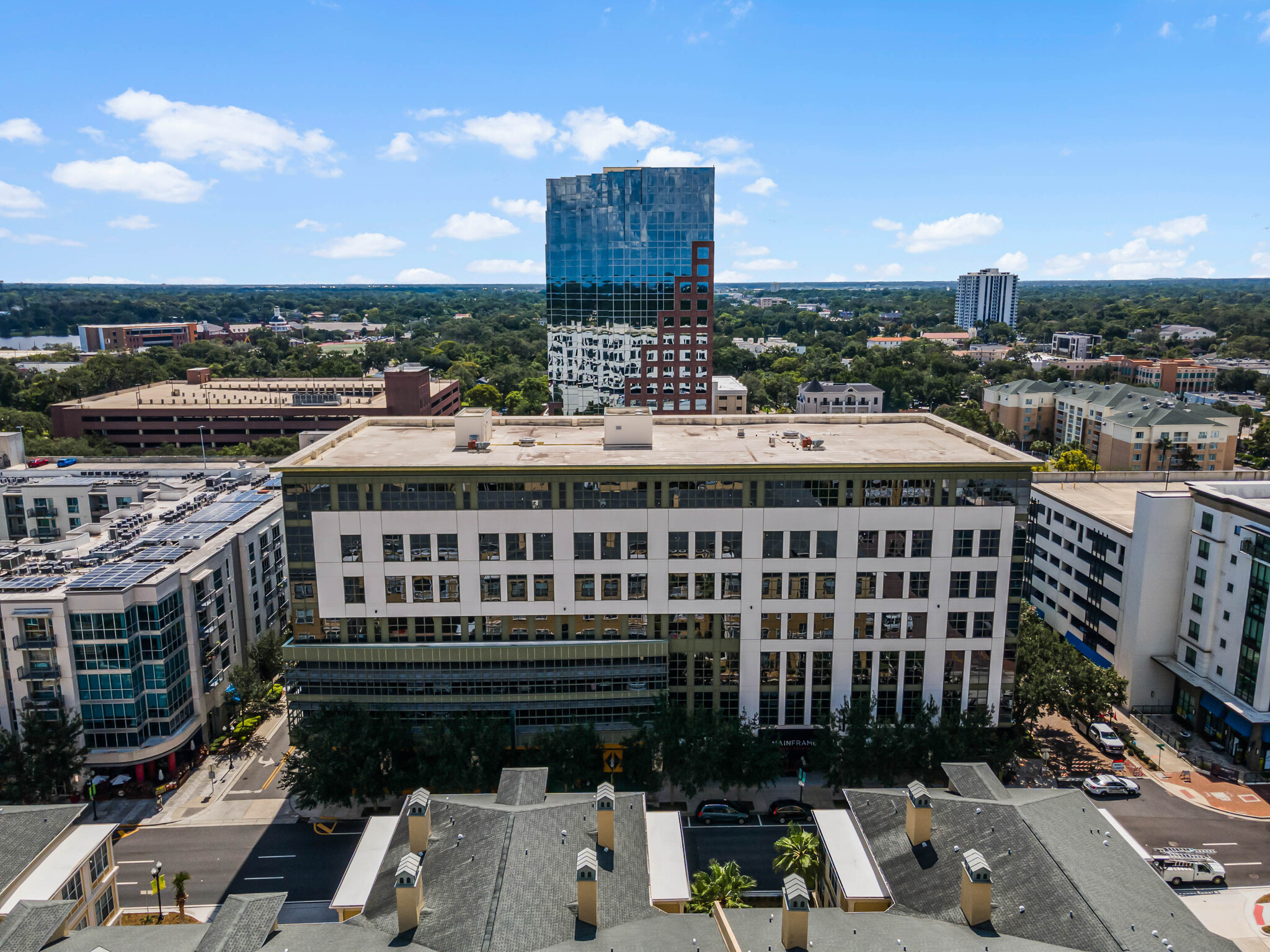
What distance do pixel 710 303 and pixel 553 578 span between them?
319 feet

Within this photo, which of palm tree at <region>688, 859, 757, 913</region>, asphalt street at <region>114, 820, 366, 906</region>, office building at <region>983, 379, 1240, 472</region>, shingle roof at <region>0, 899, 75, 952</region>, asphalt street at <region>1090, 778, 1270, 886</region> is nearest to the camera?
shingle roof at <region>0, 899, 75, 952</region>

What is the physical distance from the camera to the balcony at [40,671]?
6762 centimetres

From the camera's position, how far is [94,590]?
66812 millimetres

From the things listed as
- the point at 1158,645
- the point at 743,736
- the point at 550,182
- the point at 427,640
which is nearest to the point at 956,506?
the point at 743,736

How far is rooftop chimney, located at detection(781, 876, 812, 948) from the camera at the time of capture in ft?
128

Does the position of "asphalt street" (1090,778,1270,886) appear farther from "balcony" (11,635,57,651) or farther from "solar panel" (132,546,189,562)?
"balcony" (11,635,57,651)

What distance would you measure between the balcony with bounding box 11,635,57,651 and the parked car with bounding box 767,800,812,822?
2352 inches

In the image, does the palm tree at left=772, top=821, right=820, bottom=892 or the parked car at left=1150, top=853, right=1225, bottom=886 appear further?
the parked car at left=1150, top=853, right=1225, bottom=886

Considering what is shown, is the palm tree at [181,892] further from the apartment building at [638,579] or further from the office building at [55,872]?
the apartment building at [638,579]

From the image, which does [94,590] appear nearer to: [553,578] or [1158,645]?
[553,578]

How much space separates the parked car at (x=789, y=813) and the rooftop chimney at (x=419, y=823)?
30259 millimetres

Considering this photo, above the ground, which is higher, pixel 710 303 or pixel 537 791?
pixel 710 303

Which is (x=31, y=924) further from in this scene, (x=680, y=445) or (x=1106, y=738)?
(x=1106, y=738)

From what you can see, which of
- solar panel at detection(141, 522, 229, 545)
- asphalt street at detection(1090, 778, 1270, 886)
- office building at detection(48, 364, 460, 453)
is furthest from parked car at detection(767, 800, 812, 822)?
office building at detection(48, 364, 460, 453)
